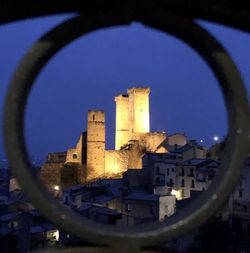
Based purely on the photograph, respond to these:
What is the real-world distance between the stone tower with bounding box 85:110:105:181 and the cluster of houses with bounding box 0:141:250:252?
399 centimetres

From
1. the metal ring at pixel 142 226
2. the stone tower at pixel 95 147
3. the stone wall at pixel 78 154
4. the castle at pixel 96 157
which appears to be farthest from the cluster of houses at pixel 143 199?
the metal ring at pixel 142 226

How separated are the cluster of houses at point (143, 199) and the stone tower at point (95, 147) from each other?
3991 millimetres

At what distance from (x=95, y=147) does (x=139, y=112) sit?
7600mm

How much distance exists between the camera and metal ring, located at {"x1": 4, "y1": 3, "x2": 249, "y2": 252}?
1049 mm

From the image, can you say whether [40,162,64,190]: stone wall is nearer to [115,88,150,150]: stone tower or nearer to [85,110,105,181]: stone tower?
[85,110,105,181]: stone tower

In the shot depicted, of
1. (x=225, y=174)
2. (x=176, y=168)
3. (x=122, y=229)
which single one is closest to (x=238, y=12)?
(x=225, y=174)

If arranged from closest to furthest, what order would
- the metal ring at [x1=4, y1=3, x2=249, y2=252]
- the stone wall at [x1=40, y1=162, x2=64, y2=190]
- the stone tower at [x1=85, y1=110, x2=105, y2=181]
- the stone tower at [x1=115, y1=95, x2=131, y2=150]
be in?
the metal ring at [x1=4, y1=3, x2=249, y2=252] → the stone wall at [x1=40, y1=162, x2=64, y2=190] → the stone tower at [x1=85, y1=110, x2=105, y2=181] → the stone tower at [x1=115, y1=95, x2=131, y2=150]

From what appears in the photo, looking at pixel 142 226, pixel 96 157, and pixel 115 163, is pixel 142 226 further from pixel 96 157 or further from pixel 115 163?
pixel 115 163

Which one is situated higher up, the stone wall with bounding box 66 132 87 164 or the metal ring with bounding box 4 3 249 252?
the stone wall with bounding box 66 132 87 164

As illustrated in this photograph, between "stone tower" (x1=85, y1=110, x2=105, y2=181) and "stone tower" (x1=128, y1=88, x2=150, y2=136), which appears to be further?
"stone tower" (x1=128, y1=88, x2=150, y2=136)

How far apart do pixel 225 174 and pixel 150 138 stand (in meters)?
38.8

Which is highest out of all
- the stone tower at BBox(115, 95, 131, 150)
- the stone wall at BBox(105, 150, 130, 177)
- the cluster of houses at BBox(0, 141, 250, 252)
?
the stone tower at BBox(115, 95, 131, 150)

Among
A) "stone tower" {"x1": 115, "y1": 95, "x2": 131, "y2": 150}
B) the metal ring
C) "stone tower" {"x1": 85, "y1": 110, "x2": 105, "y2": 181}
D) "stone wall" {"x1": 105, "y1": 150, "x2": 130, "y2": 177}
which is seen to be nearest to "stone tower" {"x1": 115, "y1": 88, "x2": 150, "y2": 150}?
"stone tower" {"x1": 115, "y1": 95, "x2": 131, "y2": 150}

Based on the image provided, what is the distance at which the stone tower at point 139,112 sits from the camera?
141ft
